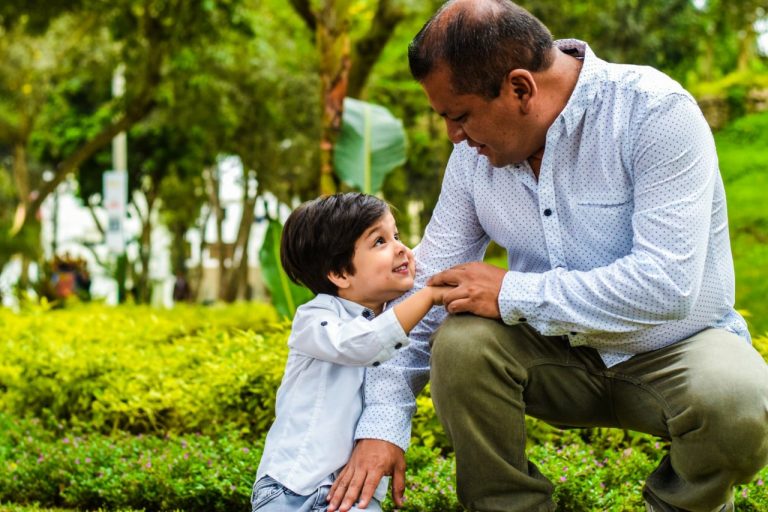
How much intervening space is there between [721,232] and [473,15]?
0.93 meters

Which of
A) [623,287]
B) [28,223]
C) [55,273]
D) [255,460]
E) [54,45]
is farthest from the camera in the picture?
[54,45]

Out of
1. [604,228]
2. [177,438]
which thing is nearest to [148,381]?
[177,438]

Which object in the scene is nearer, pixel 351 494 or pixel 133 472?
pixel 351 494

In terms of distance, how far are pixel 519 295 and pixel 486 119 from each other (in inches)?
19.6

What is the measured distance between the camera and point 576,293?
249 cm

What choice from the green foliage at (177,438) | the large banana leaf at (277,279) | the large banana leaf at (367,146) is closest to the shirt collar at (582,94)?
the green foliage at (177,438)

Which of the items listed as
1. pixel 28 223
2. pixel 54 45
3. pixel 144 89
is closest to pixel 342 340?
pixel 144 89

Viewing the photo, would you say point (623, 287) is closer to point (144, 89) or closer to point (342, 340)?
point (342, 340)

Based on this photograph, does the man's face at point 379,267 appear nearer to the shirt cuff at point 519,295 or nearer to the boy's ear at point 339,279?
the boy's ear at point 339,279

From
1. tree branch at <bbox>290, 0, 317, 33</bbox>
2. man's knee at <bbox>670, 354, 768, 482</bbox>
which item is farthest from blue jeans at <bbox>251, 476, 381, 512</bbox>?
tree branch at <bbox>290, 0, 317, 33</bbox>

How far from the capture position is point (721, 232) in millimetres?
2723

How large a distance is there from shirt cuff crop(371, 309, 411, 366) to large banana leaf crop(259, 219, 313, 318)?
11.7ft

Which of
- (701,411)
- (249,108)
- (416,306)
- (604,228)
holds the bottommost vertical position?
(249,108)

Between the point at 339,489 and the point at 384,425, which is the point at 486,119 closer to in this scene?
the point at 384,425
